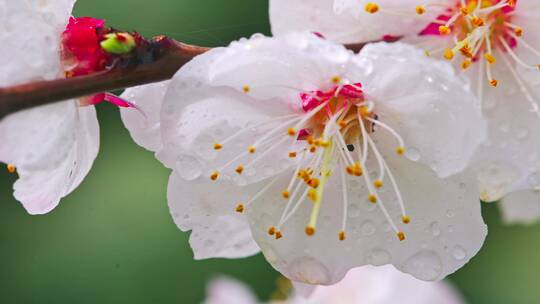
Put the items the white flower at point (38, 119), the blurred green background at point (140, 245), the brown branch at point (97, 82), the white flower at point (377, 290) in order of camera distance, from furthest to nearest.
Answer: the blurred green background at point (140, 245) → the white flower at point (377, 290) → the white flower at point (38, 119) → the brown branch at point (97, 82)

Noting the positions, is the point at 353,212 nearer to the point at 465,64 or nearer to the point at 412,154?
the point at 412,154

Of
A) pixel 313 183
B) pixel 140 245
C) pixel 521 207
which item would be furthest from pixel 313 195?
pixel 140 245

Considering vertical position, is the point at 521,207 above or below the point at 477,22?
below

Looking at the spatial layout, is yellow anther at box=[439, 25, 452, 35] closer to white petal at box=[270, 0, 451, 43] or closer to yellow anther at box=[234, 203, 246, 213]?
white petal at box=[270, 0, 451, 43]

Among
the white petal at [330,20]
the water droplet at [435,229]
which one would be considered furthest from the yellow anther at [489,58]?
the water droplet at [435,229]

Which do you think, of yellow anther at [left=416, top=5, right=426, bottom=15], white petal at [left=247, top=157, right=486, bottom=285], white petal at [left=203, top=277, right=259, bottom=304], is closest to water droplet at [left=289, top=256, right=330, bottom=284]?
white petal at [left=247, top=157, right=486, bottom=285]

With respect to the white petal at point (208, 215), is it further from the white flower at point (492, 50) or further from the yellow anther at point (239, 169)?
the white flower at point (492, 50)

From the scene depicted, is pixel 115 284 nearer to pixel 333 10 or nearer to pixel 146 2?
pixel 146 2
